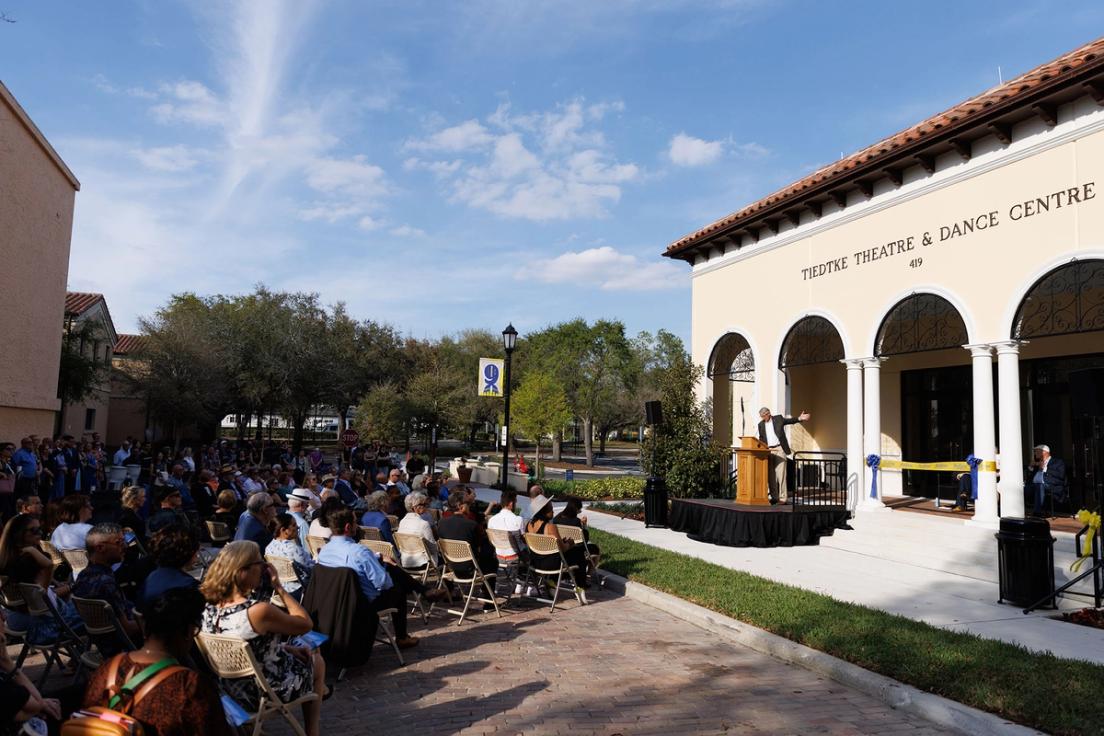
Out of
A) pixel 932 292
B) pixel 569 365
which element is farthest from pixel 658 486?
pixel 569 365

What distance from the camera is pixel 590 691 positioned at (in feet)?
17.0

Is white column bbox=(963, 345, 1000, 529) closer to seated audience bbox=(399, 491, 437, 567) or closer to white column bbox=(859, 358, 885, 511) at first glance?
white column bbox=(859, 358, 885, 511)

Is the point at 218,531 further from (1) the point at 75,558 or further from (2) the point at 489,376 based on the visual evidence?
(2) the point at 489,376

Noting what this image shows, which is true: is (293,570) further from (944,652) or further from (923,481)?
(923,481)

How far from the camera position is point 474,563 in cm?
732

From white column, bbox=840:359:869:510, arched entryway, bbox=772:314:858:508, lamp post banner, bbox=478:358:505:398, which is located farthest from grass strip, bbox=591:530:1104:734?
lamp post banner, bbox=478:358:505:398

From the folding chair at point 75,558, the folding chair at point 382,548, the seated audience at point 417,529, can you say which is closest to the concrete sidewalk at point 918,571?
the seated audience at point 417,529

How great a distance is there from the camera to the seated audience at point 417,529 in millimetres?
7684

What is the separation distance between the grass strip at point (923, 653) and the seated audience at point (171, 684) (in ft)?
14.9

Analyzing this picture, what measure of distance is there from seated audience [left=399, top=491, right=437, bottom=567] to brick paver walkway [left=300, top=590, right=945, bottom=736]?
0.92m

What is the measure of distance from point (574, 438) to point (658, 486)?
52388 millimetres

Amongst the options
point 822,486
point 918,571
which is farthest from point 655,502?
point 918,571

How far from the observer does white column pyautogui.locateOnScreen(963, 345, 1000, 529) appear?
35.8 feet

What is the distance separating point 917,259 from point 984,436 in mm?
3147
